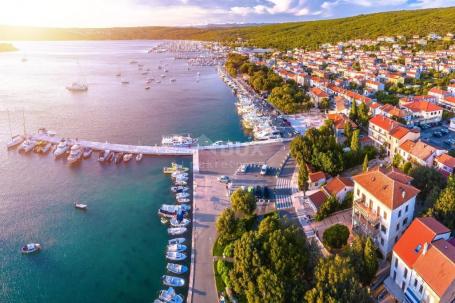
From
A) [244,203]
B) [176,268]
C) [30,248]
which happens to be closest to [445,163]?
[244,203]

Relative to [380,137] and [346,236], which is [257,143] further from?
[346,236]

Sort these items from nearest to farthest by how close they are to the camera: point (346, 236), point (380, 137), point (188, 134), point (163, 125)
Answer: point (346, 236) < point (380, 137) < point (188, 134) < point (163, 125)

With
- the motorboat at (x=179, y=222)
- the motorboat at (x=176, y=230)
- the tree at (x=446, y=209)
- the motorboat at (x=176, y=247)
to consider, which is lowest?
the motorboat at (x=176, y=247)

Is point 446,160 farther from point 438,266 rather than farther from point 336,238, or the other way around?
point 438,266

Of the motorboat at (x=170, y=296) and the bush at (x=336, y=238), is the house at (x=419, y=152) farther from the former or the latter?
the motorboat at (x=170, y=296)

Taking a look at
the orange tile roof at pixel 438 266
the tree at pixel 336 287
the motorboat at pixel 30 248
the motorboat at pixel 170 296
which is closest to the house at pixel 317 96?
the orange tile roof at pixel 438 266

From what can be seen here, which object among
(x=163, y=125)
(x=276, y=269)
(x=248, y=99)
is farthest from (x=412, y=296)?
(x=248, y=99)

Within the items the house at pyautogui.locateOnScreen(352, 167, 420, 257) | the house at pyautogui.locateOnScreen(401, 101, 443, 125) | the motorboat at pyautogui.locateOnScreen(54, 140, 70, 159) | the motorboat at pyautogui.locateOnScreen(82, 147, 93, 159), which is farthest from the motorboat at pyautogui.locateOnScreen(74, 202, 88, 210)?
the house at pyautogui.locateOnScreen(401, 101, 443, 125)
